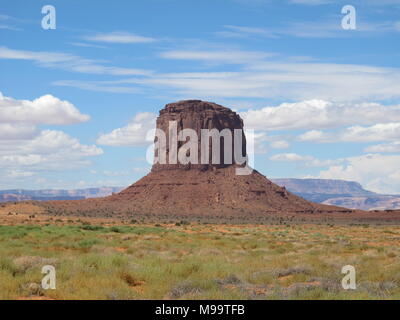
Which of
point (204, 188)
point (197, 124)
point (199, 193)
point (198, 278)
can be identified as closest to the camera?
point (198, 278)

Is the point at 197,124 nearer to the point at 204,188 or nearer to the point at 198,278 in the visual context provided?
the point at 204,188

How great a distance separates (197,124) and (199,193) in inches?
840

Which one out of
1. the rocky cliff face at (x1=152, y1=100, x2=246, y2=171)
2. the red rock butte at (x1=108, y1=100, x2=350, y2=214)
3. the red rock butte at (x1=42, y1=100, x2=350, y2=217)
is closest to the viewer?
the red rock butte at (x1=42, y1=100, x2=350, y2=217)

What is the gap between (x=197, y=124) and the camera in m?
129

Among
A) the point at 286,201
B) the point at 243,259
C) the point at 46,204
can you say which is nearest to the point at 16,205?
the point at 46,204

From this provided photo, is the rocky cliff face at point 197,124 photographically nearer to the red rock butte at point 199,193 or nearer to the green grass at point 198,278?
the red rock butte at point 199,193

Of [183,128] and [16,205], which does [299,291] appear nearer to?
[16,205]

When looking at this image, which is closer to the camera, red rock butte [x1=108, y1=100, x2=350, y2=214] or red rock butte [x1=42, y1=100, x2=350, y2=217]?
red rock butte [x1=42, y1=100, x2=350, y2=217]

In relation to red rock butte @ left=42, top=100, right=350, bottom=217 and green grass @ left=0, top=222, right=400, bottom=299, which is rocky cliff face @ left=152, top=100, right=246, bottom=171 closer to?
red rock butte @ left=42, top=100, right=350, bottom=217

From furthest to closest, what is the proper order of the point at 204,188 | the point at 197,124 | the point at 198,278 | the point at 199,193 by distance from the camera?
the point at 197,124 < the point at 204,188 < the point at 199,193 < the point at 198,278

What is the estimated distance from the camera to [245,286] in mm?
14492

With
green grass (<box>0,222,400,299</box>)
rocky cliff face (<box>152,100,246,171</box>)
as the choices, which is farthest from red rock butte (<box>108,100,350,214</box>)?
green grass (<box>0,222,400,299</box>)

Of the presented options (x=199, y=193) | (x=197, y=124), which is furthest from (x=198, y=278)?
(x=197, y=124)

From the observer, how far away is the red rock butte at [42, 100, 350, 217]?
360 ft
